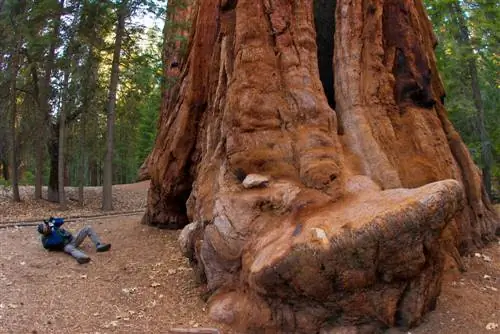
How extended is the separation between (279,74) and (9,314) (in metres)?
4.88

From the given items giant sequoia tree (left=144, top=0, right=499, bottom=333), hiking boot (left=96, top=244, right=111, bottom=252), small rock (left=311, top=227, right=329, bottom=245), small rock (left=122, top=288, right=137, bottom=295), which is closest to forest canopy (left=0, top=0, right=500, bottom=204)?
giant sequoia tree (left=144, top=0, right=499, bottom=333)

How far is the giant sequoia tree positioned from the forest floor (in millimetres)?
381

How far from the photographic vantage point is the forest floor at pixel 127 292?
242 inches

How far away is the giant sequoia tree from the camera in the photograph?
537cm

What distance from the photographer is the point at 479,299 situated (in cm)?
642

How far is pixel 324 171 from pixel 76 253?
16.7 ft

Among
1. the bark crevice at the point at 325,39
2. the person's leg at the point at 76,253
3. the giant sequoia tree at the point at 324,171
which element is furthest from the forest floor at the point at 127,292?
the bark crevice at the point at 325,39

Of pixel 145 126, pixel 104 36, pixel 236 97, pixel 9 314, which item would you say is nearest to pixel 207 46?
pixel 236 97

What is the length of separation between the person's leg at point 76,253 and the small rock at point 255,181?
3853 millimetres

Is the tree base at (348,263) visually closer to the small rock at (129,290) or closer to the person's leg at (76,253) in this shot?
the small rock at (129,290)

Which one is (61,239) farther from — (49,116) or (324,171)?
(49,116)

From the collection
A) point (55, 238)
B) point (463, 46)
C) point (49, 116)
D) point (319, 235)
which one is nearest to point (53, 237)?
point (55, 238)

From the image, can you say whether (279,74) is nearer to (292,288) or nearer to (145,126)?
(292,288)

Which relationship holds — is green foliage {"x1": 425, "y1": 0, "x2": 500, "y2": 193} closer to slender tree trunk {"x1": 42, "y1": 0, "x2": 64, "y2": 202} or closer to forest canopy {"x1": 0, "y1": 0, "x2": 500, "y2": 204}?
forest canopy {"x1": 0, "y1": 0, "x2": 500, "y2": 204}
